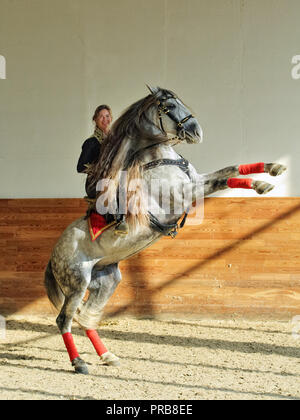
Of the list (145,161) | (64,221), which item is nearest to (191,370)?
(145,161)

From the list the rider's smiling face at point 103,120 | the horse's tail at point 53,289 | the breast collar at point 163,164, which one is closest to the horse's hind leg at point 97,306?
the horse's tail at point 53,289

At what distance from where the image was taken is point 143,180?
3027 mm

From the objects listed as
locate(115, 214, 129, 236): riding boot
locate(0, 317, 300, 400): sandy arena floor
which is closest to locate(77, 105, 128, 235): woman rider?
locate(115, 214, 129, 236): riding boot

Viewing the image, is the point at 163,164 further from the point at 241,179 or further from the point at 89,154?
the point at 89,154

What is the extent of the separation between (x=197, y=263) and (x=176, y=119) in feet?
7.06

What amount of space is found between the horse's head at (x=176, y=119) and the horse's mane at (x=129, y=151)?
6cm

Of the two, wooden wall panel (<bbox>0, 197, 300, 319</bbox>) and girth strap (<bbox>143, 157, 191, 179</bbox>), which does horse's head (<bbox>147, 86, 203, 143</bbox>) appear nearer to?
girth strap (<bbox>143, 157, 191, 179</bbox>)

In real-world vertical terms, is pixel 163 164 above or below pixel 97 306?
above

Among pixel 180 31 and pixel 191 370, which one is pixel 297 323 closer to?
pixel 191 370

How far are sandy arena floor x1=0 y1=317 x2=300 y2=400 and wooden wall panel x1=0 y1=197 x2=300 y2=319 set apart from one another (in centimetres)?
15

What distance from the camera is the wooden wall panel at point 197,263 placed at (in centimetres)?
477

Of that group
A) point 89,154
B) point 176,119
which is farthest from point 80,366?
point 176,119

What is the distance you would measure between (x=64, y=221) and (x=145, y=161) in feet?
6.61

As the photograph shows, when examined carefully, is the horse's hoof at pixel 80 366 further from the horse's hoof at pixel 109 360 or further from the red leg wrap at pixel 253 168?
the red leg wrap at pixel 253 168
